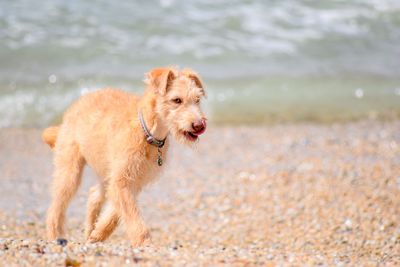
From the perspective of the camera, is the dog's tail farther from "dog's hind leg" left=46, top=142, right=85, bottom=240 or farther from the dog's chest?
the dog's chest

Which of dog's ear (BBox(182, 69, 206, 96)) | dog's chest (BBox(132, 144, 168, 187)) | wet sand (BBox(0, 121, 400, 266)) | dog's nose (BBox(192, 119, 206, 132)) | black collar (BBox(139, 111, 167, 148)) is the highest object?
dog's ear (BBox(182, 69, 206, 96))

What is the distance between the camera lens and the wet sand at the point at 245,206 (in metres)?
4.47

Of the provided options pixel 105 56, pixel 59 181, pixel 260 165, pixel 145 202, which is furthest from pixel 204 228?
pixel 105 56

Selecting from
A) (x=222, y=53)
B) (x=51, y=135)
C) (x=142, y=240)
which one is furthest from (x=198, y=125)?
(x=222, y=53)

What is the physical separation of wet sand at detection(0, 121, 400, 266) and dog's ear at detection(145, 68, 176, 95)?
1251mm

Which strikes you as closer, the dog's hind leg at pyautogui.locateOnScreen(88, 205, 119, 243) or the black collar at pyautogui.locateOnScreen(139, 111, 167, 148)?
the black collar at pyautogui.locateOnScreen(139, 111, 167, 148)

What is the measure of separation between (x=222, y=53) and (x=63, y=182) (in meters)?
11.5

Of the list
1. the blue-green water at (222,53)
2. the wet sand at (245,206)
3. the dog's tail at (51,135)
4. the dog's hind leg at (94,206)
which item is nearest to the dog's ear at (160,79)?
the wet sand at (245,206)

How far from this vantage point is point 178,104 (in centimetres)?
502

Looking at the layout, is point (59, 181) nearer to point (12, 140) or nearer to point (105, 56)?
point (12, 140)

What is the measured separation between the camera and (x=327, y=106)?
1344cm

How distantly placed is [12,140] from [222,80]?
608cm

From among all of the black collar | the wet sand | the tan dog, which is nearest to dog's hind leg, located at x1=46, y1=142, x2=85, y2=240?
the tan dog

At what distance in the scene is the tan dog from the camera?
499 cm
